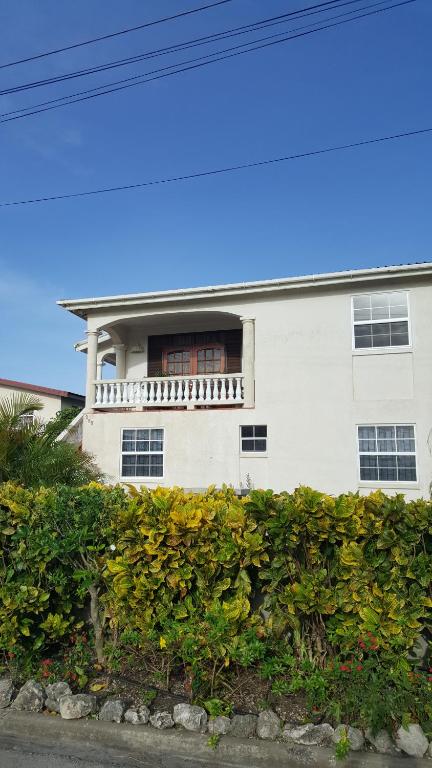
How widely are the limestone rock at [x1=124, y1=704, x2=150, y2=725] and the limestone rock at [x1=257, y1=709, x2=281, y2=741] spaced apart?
89cm

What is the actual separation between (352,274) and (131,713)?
1064 centimetres

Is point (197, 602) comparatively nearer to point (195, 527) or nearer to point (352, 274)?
point (195, 527)

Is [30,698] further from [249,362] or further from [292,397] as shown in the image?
[249,362]

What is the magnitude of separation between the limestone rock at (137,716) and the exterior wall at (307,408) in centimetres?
896

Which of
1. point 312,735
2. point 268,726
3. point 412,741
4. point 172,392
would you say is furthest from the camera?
point 172,392

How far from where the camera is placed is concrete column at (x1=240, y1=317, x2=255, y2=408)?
45.3 feet

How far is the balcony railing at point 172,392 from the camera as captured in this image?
1409 cm

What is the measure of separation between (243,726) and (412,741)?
3.93ft

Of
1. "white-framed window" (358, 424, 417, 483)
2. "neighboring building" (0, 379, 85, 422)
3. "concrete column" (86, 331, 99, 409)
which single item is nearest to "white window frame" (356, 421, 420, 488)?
"white-framed window" (358, 424, 417, 483)

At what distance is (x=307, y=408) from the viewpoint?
43.8ft

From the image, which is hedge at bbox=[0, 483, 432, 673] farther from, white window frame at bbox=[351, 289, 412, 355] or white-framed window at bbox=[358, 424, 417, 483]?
white window frame at bbox=[351, 289, 412, 355]

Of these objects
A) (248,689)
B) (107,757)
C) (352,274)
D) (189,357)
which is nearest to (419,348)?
(352,274)

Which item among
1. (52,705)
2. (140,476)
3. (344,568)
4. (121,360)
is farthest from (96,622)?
(121,360)

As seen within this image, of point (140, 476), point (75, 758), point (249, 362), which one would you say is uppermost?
point (249, 362)
